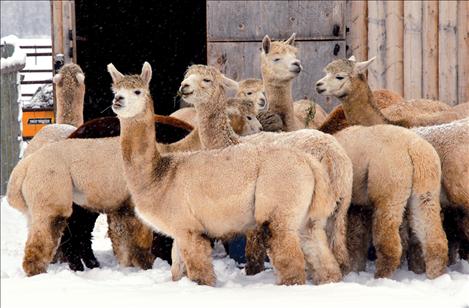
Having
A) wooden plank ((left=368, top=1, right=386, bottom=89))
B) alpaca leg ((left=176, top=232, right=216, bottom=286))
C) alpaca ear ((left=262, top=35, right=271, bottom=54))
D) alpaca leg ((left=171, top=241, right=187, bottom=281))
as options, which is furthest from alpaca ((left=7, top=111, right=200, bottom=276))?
wooden plank ((left=368, top=1, right=386, bottom=89))

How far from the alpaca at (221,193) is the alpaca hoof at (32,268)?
110 cm

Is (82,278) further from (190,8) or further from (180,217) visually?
(190,8)

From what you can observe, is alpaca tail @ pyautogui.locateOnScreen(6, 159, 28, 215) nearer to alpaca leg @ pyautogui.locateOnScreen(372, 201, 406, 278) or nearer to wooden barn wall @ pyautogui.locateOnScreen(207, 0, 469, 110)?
alpaca leg @ pyautogui.locateOnScreen(372, 201, 406, 278)

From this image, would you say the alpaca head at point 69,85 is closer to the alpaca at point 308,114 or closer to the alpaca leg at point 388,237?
the alpaca at point 308,114

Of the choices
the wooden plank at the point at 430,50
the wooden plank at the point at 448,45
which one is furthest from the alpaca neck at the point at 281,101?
the wooden plank at the point at 448,45

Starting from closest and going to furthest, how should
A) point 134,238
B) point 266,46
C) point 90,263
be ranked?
point 134,238, point 90,263, point 266,46

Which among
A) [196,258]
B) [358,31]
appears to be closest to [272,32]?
[358,31]

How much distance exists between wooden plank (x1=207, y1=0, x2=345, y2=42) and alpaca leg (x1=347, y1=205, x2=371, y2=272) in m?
4.37

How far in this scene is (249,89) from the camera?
9688mm

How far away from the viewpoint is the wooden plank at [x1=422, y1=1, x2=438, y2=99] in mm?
11664

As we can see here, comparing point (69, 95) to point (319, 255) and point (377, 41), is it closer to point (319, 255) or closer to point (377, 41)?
point (377, 41)

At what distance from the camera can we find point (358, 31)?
11875mm

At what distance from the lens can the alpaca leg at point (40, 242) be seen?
773 cm

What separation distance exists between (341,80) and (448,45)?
3054mm
